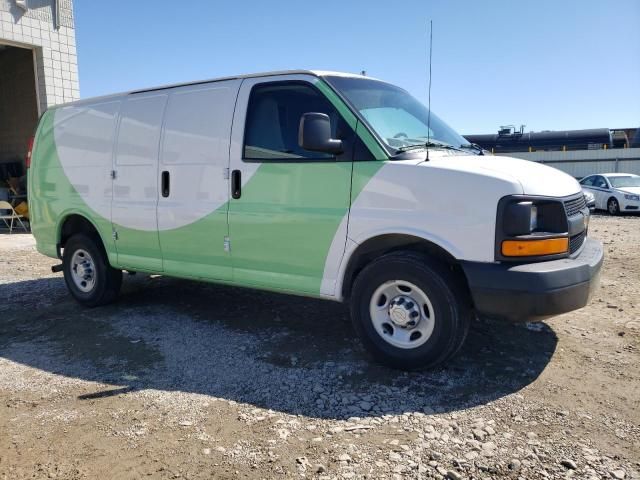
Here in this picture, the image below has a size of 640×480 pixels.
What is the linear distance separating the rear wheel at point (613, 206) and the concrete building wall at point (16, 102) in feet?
58.2

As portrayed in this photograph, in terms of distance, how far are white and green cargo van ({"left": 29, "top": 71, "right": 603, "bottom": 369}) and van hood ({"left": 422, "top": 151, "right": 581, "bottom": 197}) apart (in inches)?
0.7

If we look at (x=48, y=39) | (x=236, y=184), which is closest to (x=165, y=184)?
(x=236, y=184)

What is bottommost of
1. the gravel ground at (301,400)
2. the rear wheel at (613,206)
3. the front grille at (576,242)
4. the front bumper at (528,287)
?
the gravel ground at (301,400)

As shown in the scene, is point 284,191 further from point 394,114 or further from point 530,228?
point 530,228

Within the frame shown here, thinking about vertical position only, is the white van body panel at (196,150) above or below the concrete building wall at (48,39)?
below

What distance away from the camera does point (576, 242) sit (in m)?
3.84

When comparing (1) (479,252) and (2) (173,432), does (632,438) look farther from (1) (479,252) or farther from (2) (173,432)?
(2) (173,432)

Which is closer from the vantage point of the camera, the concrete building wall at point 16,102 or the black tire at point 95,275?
the black tire at point 95,275

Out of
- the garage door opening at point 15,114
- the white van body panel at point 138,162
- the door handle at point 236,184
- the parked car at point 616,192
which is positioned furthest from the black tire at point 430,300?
the parked car at point 616,192

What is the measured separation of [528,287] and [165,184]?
11.1 feet

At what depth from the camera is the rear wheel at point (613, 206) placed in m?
16.1

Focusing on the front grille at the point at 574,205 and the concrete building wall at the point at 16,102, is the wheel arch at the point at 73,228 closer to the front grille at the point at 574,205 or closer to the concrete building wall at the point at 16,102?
the front grille at the point at 574,205

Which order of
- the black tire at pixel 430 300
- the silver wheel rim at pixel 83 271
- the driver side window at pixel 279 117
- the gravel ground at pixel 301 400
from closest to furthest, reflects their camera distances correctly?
the gravel ground at pixel 301 400, the black tire at pixel 430 300, the driver side window at pixel 279 117, the silver wheel rim at pixel 83 271

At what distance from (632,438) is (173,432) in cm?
266
